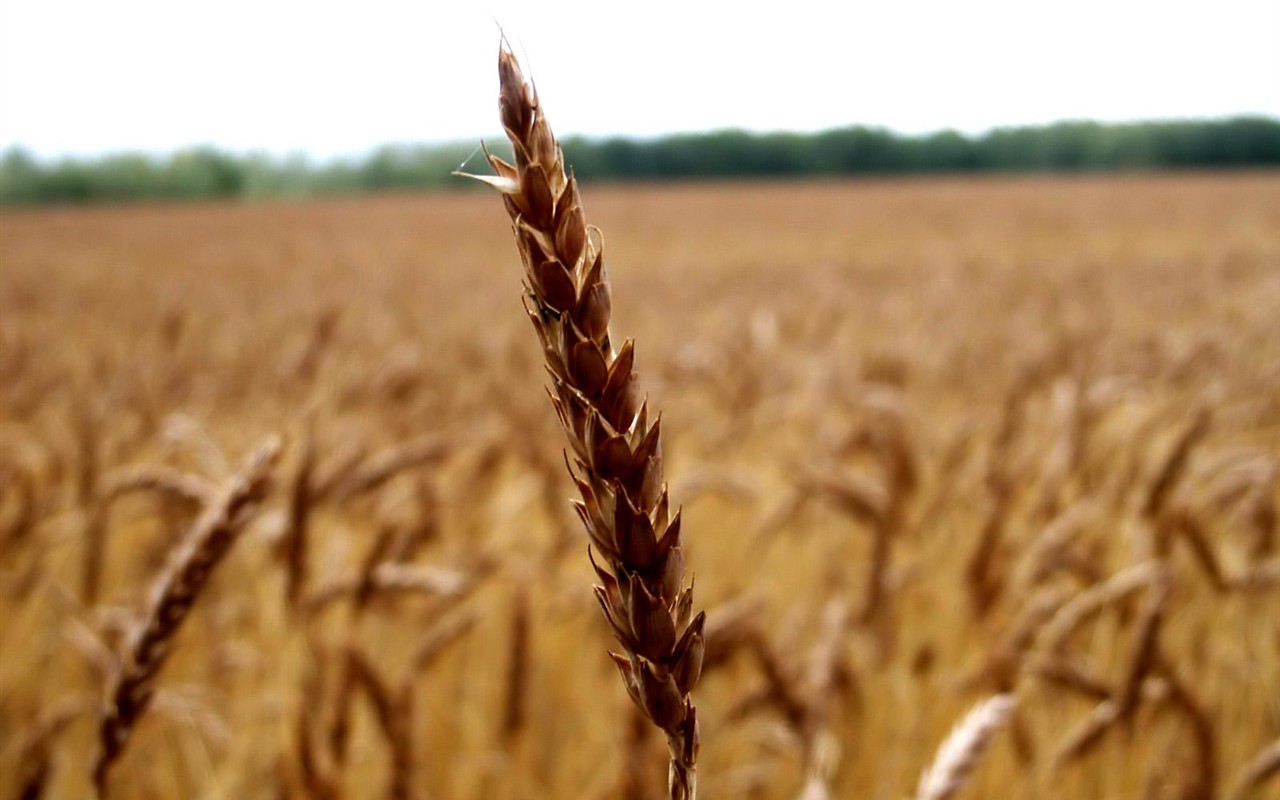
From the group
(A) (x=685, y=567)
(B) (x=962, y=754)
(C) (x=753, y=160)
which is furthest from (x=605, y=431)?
(C) (x=753, y=160)

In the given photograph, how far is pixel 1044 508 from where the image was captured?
208cm

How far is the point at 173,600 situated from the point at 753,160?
4755 centimetres

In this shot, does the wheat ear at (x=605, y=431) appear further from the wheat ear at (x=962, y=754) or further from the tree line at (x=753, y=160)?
the tree line at (x=753, y=160)

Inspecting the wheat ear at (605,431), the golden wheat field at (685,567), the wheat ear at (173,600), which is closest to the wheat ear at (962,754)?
the golden wheat field at (685,567)

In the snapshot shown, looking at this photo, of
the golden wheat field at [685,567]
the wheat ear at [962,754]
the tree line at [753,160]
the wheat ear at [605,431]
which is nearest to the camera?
the wheat ear at [605,431]

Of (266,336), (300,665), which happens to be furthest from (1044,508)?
(266,336)

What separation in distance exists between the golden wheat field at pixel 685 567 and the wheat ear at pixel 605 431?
A: 0.05ft

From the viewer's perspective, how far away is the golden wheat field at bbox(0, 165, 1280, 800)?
4.17ft

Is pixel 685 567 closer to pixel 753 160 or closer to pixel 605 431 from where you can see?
pixel 605 431

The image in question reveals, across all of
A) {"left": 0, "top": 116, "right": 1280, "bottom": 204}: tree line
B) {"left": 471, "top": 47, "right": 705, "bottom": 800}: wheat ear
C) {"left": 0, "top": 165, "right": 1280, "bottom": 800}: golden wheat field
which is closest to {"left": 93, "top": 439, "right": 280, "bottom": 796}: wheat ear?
{"left": 0, "top": 165, "right": 1280, "bottom": 800}: golden wheat field

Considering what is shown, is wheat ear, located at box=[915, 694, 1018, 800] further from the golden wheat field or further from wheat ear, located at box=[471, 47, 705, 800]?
wheat ear, located at box=[471, 47, 705, 800]

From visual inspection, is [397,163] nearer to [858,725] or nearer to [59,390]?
[59,390]

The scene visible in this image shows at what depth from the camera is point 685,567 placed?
1.19 ft

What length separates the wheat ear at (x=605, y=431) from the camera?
1.06 feet
